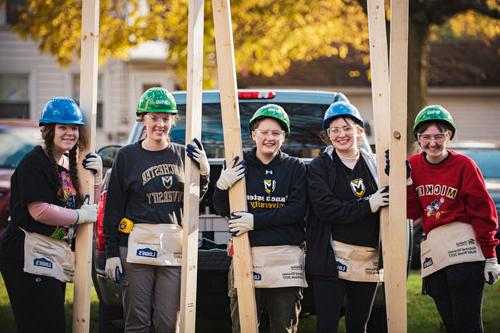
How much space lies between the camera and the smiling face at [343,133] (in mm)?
5352

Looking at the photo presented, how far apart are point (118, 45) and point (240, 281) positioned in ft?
39.5

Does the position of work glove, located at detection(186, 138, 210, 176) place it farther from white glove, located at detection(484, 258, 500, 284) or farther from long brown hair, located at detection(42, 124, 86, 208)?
white glove, located at detection(484, 258, 500, 284)

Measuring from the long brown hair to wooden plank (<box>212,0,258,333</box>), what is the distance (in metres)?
0.99

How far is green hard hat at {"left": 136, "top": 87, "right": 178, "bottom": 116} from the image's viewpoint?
17.7ft

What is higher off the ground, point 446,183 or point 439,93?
point 439,93

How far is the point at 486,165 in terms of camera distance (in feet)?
39.8

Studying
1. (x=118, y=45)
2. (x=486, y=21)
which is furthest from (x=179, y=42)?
(x=486, y=21)

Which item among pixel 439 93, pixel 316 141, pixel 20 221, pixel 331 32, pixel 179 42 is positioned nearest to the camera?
pixel 20 221

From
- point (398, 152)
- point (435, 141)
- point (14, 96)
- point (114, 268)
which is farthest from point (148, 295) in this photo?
point (14, 96)

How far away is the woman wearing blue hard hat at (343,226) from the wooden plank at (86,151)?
1.46 meters

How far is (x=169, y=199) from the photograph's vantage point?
214 inches

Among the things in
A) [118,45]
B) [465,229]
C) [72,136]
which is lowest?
[465,229]

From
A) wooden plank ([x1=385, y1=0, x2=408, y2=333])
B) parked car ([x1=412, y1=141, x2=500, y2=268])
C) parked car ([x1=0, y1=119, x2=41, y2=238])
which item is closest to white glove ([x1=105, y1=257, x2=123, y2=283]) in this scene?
wooden plank ([x1=385, y1=0, x2=408, y2=333])

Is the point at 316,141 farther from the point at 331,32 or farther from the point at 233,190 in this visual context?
the point at 331,32
